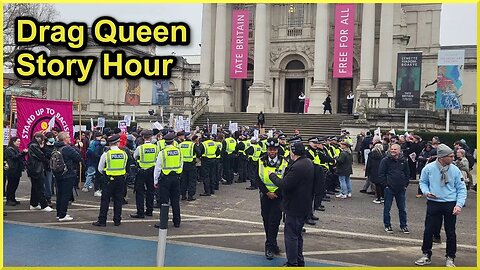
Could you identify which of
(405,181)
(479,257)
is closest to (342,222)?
(405,181)

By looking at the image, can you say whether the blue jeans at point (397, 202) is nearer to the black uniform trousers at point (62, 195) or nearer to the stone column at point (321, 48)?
the black uniform trousers at point (62, 195)

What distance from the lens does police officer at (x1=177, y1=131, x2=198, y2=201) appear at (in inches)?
519

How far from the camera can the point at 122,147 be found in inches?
437

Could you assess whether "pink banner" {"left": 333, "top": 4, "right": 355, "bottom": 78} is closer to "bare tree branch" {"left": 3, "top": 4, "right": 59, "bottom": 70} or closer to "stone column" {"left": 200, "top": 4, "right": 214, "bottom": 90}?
"stone column" {"left": 200, "top": 4, "right": 214, "bottom": 90}

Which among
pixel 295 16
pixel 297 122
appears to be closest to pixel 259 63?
pixel 295 16

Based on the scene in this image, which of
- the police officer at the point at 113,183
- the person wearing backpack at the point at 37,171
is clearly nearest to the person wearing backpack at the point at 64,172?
the police officer at the point at 113,183

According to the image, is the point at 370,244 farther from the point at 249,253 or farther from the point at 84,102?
the point at 84,102

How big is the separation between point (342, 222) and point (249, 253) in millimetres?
3657

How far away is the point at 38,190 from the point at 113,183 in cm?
267

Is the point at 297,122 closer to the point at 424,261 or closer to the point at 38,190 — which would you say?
the point at 38,190

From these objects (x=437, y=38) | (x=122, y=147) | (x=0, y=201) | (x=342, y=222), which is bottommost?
(x=342, y=222)

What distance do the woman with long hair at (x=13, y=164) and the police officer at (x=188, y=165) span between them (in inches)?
153

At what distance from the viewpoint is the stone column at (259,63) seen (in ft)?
127

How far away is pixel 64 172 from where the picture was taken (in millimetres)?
10859
